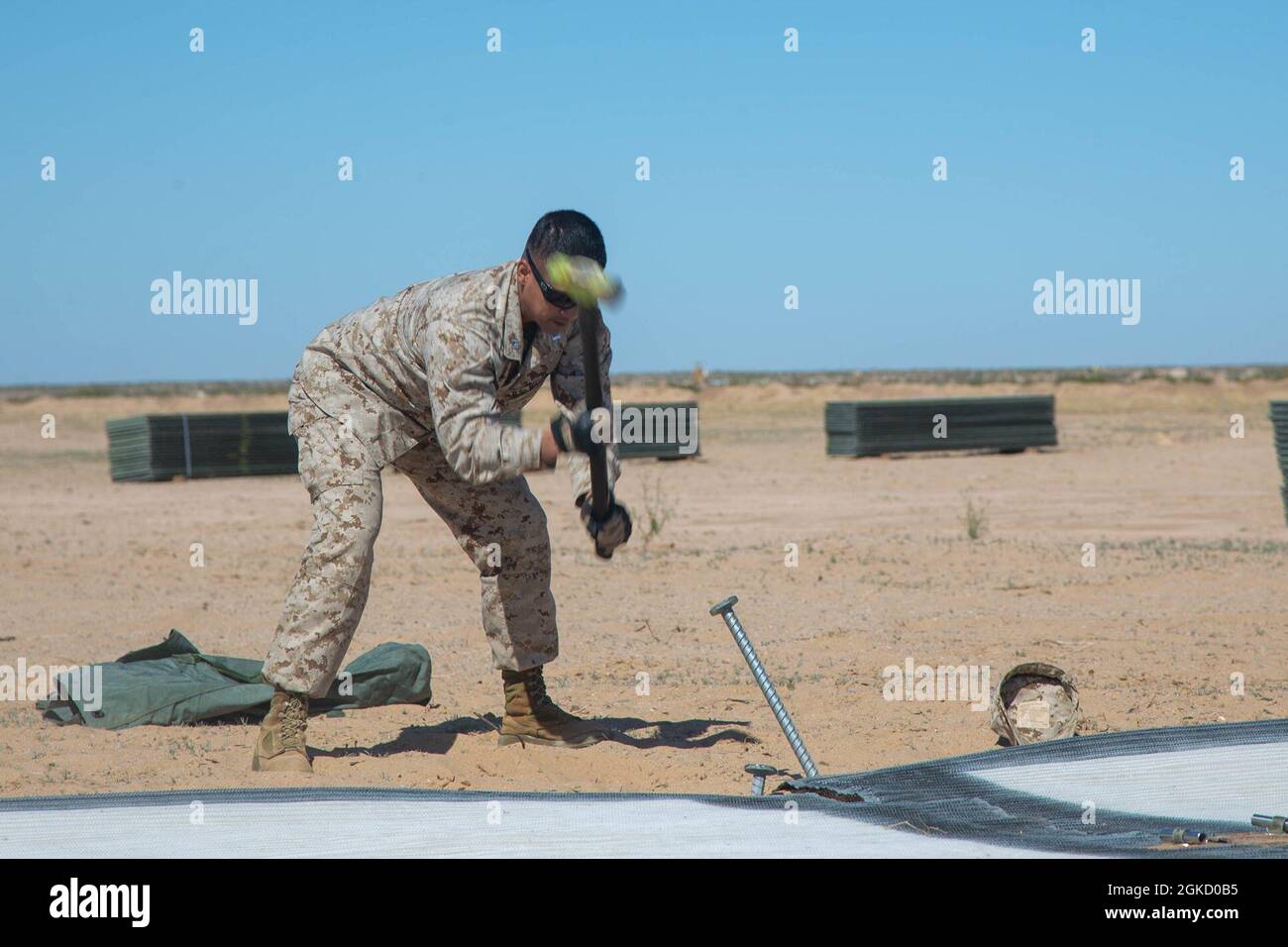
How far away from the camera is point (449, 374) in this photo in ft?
13.9

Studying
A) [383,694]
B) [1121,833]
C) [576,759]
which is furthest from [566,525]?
[1121,833]

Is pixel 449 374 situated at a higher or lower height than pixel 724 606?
higher

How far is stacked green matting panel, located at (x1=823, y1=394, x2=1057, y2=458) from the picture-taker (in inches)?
871

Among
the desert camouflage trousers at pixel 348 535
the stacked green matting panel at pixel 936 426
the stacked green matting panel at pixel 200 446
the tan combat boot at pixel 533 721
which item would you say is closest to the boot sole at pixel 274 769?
the desert camouflage trousers at pixel 348 535

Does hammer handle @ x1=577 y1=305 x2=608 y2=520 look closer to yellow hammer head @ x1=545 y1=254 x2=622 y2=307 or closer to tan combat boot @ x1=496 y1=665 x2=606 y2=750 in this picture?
yellow hammer head @ x1=545 y1=254 x2=622 y2=307

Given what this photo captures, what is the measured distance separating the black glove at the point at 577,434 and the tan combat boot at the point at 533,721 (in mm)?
1345

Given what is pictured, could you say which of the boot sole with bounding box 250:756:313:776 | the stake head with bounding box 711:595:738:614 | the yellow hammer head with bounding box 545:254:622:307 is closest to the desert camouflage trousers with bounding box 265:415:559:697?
the boot sole with bounding box 250:756:313:776

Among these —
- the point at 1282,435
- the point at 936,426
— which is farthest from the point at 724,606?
the point at 936,426

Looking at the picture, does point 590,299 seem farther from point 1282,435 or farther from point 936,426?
point 936,426

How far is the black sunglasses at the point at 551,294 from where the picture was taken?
4250mm

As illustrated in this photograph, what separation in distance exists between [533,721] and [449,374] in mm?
1448

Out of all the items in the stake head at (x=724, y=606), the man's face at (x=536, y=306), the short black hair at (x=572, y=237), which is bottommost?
the stake head at (x=724, y=606)

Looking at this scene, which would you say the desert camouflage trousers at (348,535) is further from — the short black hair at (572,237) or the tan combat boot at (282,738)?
the short black hair at (572,237)
